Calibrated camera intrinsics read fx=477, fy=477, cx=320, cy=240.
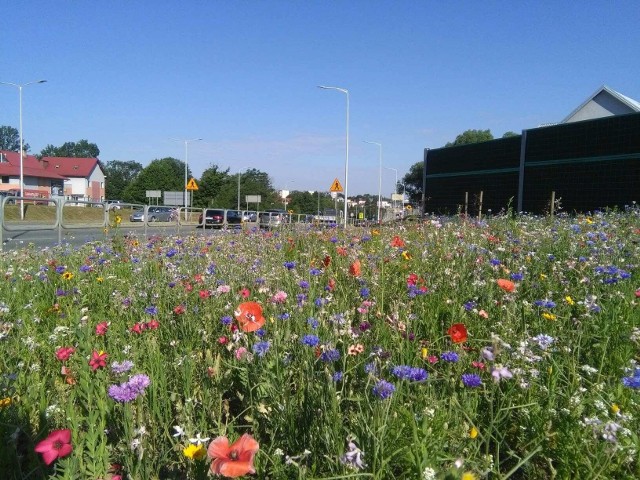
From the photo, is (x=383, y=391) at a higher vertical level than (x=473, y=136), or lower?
lower

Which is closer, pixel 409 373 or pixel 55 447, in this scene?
pixel 55 447

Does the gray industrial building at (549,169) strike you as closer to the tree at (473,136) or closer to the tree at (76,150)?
the tree at (473,136)

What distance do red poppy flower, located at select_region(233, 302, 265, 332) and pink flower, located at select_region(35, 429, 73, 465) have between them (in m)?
0.83

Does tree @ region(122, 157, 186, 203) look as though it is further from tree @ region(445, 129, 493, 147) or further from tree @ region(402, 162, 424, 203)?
tree @ region(445, 129, 493, 147)

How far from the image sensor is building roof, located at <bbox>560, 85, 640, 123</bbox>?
35.2 m

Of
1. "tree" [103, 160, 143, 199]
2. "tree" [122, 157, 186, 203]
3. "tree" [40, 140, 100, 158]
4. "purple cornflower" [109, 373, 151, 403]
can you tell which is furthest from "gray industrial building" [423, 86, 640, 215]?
"tree" [40, 140, 100, 158]

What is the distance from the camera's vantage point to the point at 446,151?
29.4 meters

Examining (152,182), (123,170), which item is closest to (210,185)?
(152,182)

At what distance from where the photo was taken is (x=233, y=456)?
1.10m

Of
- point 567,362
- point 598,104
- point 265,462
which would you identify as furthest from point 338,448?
point 598,104

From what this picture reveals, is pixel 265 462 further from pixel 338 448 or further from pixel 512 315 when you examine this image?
pixel 512 315

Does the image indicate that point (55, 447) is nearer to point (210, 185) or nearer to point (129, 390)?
point (129, 390)

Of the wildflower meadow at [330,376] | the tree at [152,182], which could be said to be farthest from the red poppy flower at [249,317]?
the tree at [152,182]

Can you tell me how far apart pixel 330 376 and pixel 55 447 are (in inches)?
31.1
